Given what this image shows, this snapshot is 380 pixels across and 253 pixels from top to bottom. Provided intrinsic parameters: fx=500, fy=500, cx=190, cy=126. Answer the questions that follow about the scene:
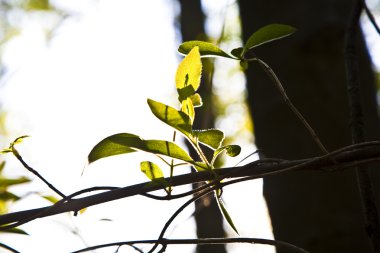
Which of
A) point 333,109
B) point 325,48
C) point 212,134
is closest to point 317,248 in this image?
point 333,109

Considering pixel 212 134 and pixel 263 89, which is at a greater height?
pixel 263 89

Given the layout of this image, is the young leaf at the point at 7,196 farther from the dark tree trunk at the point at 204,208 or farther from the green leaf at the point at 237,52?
the dark tree trunk at the point at 204,208

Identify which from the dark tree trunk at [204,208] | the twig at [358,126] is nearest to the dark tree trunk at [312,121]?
the twig at [358,126]

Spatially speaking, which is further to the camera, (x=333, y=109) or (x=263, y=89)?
(x=263, y=89)

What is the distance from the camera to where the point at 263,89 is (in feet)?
3.19

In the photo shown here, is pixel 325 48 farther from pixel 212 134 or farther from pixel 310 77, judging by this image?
pixel 212 134

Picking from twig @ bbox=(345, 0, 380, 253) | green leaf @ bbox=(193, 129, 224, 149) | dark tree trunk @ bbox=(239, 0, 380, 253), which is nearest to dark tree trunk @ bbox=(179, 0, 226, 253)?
dark tree trunk @ bbox=(239, 0, 380, 253)

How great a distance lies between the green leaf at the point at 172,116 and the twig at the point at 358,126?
15 cm

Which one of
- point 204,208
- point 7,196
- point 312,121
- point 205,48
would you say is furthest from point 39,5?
point 205,48

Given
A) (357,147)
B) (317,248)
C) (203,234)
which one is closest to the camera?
(357,147)

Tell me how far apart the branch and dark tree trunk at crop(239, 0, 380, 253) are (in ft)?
1.49

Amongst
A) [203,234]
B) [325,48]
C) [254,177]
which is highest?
[325,48]

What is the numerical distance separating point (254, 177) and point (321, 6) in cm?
64

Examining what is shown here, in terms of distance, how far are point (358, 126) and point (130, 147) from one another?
0.70 feet
